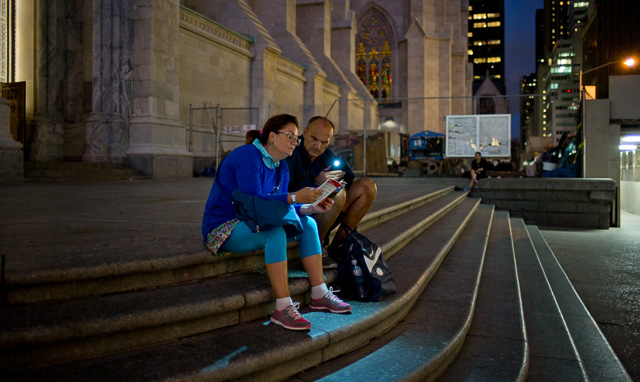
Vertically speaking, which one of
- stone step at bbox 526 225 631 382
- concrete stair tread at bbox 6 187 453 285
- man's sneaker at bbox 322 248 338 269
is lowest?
stone step at bbox 526 225 631 382

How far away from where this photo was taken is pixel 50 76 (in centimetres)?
1391

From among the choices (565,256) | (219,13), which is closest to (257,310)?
(565,256)

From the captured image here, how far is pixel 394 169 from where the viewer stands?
28375 millimetres

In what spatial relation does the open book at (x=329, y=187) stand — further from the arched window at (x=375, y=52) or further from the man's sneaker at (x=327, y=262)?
the arched window at (x=375, y=52)

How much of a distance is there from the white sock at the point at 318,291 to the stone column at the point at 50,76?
1285cm

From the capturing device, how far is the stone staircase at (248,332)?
2.14 metres

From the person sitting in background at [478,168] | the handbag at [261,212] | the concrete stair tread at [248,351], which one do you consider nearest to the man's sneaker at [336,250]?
the concrete stair tread at [248,351]

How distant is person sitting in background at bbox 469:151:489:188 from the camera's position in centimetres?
1424

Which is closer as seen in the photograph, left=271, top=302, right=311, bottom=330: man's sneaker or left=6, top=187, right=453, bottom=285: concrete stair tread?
left=6, top=187, right=453, bottom=285: concrete stair tread

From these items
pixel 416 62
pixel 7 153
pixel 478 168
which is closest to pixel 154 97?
pixel 7 153

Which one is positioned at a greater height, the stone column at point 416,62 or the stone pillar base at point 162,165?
the stone column at point 416,62

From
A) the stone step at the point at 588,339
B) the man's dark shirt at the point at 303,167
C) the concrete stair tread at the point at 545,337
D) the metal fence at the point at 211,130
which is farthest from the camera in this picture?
the metal fence at the point at 211,130

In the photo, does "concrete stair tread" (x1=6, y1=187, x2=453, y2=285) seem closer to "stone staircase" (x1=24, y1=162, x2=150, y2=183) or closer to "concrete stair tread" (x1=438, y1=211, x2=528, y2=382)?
"concrete stair tread" (x1=438, y1=211, x2=528, y2=382)

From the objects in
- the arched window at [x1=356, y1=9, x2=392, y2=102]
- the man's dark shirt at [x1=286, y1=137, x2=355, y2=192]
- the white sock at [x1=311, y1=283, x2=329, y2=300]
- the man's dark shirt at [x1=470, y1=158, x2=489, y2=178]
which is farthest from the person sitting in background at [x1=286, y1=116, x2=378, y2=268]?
the arched window at [x1=356, y1=9, x2=392, y2=102]
